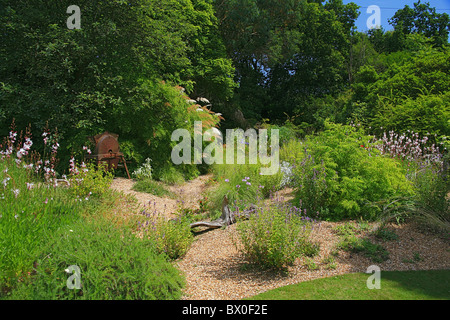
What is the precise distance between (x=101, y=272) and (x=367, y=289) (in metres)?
2.34

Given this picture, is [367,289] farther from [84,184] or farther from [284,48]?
[284,48]

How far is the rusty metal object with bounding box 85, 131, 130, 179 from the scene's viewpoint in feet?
24.8

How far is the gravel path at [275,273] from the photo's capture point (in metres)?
3.41

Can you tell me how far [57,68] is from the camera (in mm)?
7688

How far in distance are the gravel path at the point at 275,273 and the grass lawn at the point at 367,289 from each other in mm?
152

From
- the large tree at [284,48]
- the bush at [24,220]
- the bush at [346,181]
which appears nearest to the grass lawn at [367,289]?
the bush at [346,181]

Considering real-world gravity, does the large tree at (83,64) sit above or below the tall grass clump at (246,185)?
above

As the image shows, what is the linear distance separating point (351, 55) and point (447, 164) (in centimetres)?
1601

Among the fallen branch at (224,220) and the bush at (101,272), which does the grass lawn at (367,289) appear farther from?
the fallen branch at (224,220)

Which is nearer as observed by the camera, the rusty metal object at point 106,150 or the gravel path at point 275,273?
the gravel path at point 275,273

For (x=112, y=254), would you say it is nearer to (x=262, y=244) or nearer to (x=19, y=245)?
(x=19, y=245)

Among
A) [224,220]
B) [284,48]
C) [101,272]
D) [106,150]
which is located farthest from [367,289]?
[284,48]

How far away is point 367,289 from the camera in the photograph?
3.24 metres
